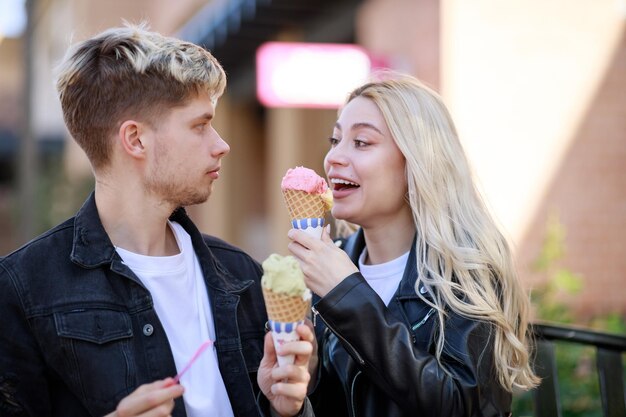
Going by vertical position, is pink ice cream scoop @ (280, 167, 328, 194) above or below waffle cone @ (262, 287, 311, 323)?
above

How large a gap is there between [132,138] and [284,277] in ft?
2.68

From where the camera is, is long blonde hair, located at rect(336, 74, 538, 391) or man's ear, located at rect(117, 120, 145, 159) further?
long blonde hair, located at rect(336, 74, 538, 391)

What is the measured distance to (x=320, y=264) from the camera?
2803 mm

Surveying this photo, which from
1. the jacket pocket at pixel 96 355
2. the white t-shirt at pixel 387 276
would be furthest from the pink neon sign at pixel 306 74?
the jacket pocket at pixel 96 355

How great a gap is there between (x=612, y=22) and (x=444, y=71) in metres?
2.07

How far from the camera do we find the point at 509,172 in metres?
7.79

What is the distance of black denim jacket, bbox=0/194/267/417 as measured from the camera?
2.51 metres

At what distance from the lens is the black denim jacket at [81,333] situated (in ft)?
8.25

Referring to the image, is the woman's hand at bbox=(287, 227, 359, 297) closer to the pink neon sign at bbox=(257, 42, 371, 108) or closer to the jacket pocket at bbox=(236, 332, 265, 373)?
the jacket pocket at bbox=(236, 332, 265, 373)

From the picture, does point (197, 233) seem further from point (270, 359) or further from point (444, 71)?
point (444, 71)

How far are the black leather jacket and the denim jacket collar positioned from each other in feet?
1.26

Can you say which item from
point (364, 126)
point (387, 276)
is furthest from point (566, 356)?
point (364, 126)

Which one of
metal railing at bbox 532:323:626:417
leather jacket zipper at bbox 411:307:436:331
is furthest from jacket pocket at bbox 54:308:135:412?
metal railing at bbox 532:323:626:417

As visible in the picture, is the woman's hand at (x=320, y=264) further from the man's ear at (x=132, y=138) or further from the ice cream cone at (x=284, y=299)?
the man's ear at (x=132, y=138)
